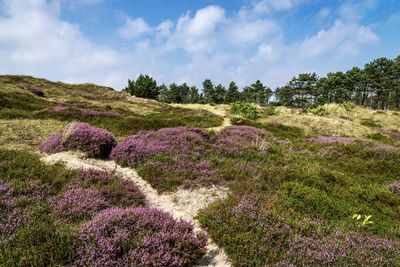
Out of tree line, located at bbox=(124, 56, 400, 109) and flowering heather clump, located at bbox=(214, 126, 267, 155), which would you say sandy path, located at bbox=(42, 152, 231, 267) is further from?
tree line, located at bbox=(124, 56, 400, 109)

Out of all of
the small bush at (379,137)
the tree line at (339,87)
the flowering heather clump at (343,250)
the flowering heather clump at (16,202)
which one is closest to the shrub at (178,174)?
the flowering heather clump at (16,202)

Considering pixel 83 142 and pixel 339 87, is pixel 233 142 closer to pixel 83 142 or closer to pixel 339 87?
pixel 83 142

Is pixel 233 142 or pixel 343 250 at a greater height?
pixel 233 142

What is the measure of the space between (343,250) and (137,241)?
14.1 ft

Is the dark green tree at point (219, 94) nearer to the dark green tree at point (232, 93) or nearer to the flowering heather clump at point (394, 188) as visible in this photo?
the dark green tree at point (232, 93)

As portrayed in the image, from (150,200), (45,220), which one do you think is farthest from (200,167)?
(45,220)

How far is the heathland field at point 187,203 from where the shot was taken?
5.57 meters

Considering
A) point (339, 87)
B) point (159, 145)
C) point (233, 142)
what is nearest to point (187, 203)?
point (159, 145)

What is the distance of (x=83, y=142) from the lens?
1229 cm

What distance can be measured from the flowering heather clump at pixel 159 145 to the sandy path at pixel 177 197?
2.54 ft

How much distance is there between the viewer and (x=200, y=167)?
11.2 meters

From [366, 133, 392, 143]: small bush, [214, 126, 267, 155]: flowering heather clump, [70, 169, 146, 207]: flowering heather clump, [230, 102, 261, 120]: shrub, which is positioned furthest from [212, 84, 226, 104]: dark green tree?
[70, 169, 146, 207]: flowering heather clump

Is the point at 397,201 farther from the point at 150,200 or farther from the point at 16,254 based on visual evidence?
the point at 16,254

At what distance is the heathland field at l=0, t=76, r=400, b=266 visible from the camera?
5.57m
